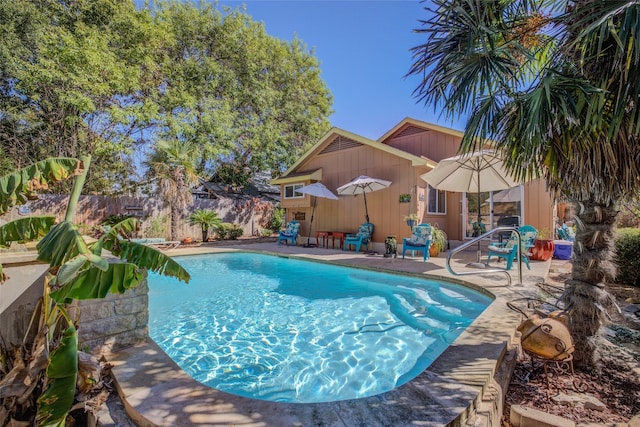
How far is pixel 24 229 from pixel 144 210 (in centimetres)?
1529

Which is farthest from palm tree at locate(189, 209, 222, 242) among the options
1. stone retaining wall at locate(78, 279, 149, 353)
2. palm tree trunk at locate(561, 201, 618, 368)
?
palm tree trunk at locate(561, 201, 618, 368)

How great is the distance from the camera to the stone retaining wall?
3.13 m

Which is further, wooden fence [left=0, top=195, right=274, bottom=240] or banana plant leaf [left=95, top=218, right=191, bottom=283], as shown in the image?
wooden fence [left=0, top=195, right=274, bottom=240]

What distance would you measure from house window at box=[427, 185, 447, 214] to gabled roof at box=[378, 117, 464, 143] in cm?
256

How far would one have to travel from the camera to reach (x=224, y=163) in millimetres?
21688

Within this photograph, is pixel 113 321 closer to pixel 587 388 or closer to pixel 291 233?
pixel 587 388

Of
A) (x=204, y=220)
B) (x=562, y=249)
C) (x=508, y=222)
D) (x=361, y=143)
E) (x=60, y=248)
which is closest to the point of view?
(x=60, y=248)

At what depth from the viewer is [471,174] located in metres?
9.47

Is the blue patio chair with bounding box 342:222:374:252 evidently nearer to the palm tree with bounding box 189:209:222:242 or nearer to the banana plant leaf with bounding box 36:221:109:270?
the palm tree with bounding box 189:209:222:242

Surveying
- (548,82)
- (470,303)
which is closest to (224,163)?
(470,303)

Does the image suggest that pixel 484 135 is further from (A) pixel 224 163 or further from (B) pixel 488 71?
(A) pixel 224 163

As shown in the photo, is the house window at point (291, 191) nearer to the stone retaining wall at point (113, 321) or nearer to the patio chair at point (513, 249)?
the patio chair at point (513, 249)

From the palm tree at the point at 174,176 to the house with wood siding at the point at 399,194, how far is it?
5.08 meters

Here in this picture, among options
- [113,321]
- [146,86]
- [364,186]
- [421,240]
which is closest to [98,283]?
[113,321]
